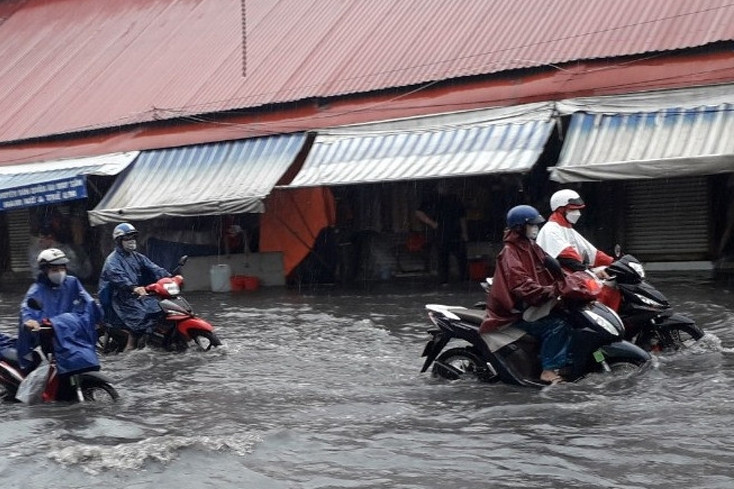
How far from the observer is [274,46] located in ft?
71.8

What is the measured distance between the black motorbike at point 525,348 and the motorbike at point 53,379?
2901 millimetres

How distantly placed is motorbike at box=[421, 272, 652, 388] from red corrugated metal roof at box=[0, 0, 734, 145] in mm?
8246

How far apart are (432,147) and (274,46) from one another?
647 cm

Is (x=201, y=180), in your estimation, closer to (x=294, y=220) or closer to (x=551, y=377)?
(x=294, y=220)

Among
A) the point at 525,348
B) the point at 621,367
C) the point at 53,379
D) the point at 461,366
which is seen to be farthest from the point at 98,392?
the point at 621,367

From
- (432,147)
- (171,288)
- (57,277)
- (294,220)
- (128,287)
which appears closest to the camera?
(57,277)

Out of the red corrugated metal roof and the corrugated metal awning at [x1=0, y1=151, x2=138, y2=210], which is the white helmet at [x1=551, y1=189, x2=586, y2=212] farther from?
the corrugated metal awning at [x1=0, y1=151, x2=138, y2=210]

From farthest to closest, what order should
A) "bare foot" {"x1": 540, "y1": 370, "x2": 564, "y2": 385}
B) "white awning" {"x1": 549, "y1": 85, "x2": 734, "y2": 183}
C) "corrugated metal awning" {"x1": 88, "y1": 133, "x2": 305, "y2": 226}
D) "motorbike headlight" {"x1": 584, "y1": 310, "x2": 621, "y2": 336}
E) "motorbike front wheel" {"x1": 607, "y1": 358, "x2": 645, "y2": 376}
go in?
"corrugated metal awning" {"x1": 88, "y1": 133, "x2": 305, "y2": 226} → "white awning" {"x1": 549, "y1": 85, "x2": 734, "y2": 183} → "bare foot" {"x1": 540, "y1": 370, "x2": 564, "y2": 385} → "motorbike front wheel" {"x1": 607, "y1": 358, "x2": 645, "y2": 376} → "motorbike headlight" {"x1": 584, "y1": 310, "x2": 621, "y2": 336}

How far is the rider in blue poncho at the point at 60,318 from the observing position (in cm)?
876

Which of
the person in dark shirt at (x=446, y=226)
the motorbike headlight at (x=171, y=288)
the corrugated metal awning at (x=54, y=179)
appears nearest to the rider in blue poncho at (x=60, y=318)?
the motorbike headlight at (x=171, y=288)

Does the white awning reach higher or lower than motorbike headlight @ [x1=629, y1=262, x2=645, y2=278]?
higher

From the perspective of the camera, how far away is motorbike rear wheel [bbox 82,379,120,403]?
29.6ft

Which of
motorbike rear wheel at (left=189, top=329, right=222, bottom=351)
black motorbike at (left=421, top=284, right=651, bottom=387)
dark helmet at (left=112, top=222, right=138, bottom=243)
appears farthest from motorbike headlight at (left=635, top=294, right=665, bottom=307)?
dark helmet at (left=112, top=222, right=138, bottom=243)

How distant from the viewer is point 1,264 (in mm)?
26281
